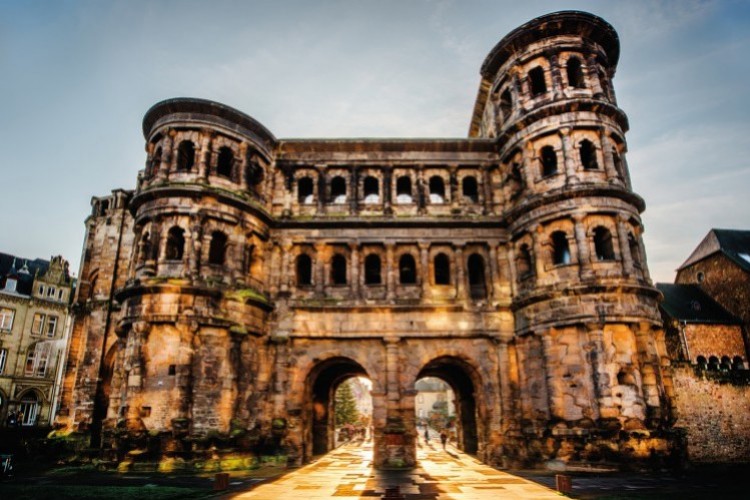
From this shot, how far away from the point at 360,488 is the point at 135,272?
12946 mm

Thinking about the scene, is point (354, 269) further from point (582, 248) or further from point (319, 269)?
point (582, 248)

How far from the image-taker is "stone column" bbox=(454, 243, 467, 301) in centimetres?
2111

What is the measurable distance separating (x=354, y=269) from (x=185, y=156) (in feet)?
30.2

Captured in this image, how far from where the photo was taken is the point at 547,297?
18750 millimetres

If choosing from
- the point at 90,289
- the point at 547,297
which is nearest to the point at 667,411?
the point at 547,297

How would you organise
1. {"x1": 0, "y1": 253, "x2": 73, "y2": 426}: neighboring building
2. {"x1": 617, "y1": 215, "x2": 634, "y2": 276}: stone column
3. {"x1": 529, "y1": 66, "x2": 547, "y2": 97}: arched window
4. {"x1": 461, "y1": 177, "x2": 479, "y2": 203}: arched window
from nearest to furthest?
{"x1": 617, "y1": 215, "x2": 634, "y2": 276}: stone column, {"x1": 529, "y1": 66, "x2": 547, "y2": 97}: arched window, {"x1": 461, "y1": 177, "x2": 479, "y2": 203}: arched window, {"x1": 0, "y1": 253, "x2": 73, "y2": 426}: neighboring building

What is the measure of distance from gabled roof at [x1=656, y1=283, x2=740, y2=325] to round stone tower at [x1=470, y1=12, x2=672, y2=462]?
1333 cm

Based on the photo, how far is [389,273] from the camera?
21344 millimetres

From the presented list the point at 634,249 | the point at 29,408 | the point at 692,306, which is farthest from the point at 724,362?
the point at 29,408

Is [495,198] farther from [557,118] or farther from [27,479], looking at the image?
[27,479]

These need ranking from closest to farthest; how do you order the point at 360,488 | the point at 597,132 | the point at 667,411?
the point at 360,488, the point at 667,411, the point at 597,132

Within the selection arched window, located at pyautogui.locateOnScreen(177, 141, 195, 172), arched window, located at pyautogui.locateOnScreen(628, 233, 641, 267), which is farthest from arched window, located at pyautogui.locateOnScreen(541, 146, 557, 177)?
arched window, located at pyautogui.locateOnScreen(177, 141, 195, 172)

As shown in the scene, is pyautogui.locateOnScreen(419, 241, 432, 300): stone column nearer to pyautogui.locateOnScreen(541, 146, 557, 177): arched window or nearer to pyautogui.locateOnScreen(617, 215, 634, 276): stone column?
pyautogui.locateOnScreen(541, 146, 557, 177): arched window

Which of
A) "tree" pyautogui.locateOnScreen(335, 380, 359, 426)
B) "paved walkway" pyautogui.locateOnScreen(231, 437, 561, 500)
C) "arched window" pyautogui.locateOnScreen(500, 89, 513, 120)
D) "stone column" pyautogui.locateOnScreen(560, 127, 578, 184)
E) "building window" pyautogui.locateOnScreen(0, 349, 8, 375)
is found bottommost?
"paved walkway" pyautogui.locateOnScreen(231, 437, 561, 500)
